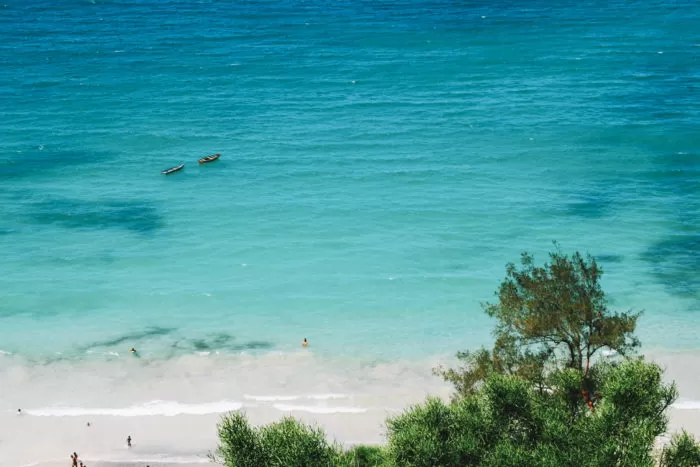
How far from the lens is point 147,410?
55.2 meters

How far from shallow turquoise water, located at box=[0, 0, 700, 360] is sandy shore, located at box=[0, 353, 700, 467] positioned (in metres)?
3.09

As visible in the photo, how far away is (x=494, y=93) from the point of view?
362 feet

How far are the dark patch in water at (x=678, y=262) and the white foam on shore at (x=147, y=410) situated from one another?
37.5 m

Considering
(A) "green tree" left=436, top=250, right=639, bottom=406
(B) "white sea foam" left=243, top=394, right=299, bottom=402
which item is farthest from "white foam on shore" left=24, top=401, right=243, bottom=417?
(A) "green tree" left=436, top=250, right=639, bottom=406

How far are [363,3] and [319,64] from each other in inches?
1381

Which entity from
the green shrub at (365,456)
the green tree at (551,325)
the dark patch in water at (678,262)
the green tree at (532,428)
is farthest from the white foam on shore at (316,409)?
the dark patch in water at (678,262)

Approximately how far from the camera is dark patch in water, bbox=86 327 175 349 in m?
63.1

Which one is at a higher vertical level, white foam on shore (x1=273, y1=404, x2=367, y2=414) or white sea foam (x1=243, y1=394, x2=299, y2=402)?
white sea foam (x1=243, y1=394, x2=299, y2=402)

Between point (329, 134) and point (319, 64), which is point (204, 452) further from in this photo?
point (319, 64)

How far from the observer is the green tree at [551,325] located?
129 ft

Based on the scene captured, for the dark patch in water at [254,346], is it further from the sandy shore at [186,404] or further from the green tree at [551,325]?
the green tree at [551,325]

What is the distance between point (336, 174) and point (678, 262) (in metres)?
37.2

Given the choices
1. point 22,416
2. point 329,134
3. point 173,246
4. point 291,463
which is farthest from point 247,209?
point 291,463

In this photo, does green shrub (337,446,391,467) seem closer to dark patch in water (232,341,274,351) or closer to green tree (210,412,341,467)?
green tree (210,412,341,467)
